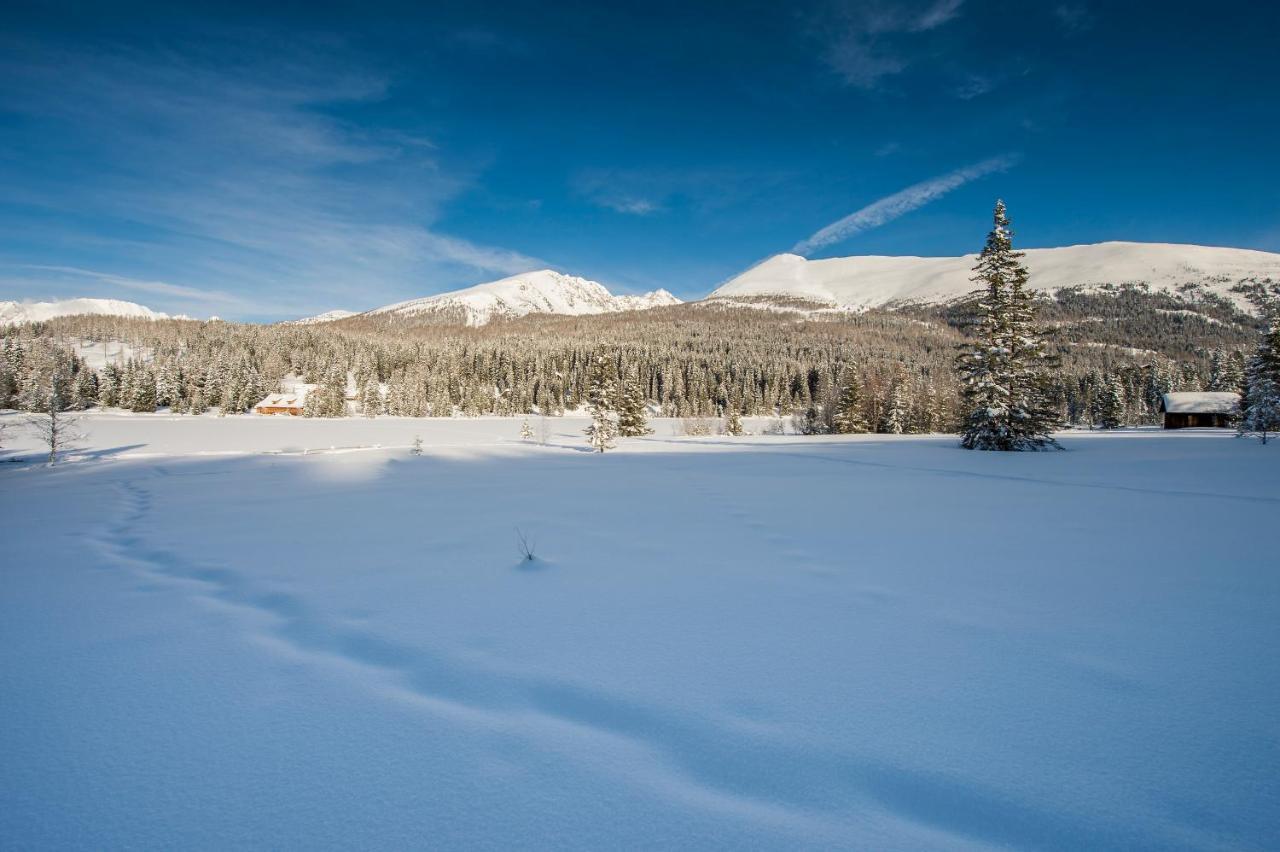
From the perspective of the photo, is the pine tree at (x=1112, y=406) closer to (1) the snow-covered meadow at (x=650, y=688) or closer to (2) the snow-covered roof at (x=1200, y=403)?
(2) the snow-covered roof at (x=1200, y=403)

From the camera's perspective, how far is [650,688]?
3074 millimetres

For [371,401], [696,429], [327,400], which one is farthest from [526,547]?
[371,401]

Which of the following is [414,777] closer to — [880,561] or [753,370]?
[880,561]

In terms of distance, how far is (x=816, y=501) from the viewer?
31.8 ft

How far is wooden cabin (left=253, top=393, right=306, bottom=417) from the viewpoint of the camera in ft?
273

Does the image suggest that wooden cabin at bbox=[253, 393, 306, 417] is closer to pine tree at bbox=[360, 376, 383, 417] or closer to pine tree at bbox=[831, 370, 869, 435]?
pine tree at bbox=[360, 376, 383, 417]

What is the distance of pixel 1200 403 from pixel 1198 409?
→ 85cm

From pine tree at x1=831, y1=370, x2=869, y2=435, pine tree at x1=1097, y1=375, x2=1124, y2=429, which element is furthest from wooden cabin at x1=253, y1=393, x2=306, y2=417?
pine tree at x1=1097, y1=375, x2=1124, y2=429

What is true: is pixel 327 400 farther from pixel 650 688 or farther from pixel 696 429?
pixel 650 688

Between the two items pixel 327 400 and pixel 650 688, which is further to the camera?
pixel 327 400

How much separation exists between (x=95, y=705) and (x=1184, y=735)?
540cm

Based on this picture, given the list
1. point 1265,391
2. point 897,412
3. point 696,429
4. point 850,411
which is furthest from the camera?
point 696,429

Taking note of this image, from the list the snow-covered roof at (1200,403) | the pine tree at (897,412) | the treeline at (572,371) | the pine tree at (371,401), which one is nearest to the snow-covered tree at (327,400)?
the treeline at (572,371)

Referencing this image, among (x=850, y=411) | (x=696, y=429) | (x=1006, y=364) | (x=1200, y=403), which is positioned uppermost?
(x=1006, y=364)
